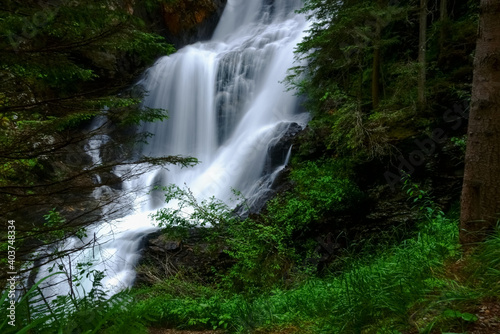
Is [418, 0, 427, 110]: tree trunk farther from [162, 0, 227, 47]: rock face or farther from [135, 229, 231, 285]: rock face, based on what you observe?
[162, 0, 227, 47]: rock face

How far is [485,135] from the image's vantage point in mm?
2498

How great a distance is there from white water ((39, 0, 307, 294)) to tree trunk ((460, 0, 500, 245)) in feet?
25.2

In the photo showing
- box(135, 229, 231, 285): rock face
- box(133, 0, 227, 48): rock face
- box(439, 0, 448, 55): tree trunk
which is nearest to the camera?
box(439, 0, 448, 55): tree trunk

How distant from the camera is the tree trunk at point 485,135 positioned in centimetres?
244

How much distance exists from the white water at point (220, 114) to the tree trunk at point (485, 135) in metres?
7.67

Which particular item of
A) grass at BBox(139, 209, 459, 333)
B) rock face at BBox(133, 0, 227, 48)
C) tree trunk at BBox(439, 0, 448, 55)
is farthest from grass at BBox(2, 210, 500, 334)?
rock face at BBox(133, 0, 227, 48)

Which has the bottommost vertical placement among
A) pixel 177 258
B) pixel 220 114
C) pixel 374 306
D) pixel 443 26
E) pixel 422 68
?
pixel 177 258

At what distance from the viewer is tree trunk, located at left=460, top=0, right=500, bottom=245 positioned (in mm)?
2435

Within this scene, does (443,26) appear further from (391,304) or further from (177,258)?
(177,258)

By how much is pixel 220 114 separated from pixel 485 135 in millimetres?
15030

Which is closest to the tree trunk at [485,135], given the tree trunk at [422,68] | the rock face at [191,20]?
the tree trunk at [422,68]

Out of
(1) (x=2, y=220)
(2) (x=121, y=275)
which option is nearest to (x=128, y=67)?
(2) (x=121, y=275)

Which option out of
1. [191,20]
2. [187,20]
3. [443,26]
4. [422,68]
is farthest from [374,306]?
[191,20]

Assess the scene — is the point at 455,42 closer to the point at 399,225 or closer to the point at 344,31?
the point at 344,31
